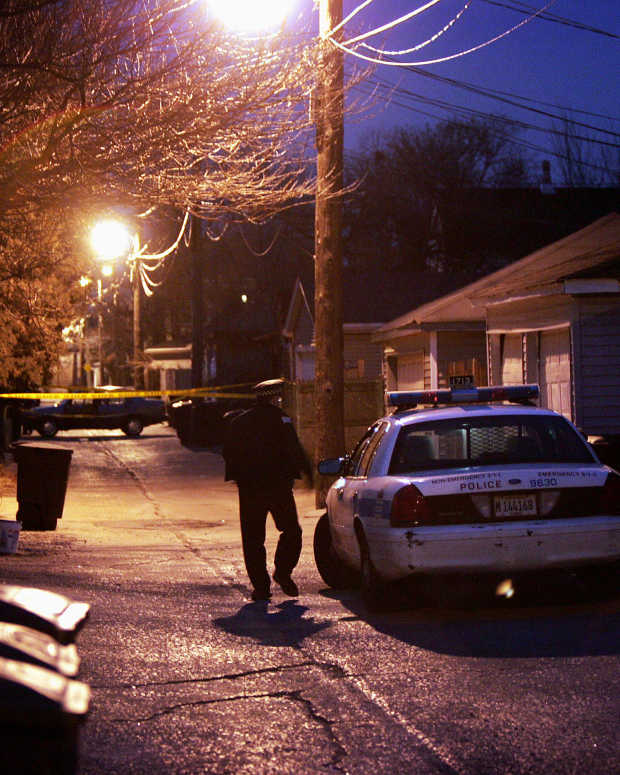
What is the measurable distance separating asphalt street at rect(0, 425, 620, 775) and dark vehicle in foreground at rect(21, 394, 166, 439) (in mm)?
31751

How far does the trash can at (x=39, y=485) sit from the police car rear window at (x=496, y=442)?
7.54m

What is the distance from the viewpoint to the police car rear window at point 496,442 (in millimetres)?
9703

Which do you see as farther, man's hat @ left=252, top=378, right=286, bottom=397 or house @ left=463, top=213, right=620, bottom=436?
house @ left=463, top=213, right=620, bottom=436

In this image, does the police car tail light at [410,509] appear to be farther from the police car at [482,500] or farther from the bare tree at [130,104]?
the bare tree at [130,104]

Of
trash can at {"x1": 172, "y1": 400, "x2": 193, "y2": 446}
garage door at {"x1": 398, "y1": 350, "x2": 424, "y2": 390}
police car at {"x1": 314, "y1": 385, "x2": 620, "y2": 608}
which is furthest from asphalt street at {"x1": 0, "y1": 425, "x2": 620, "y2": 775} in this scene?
trash can at {"x1": 172, "y1": 400, "x2": 193, "y2": 446}

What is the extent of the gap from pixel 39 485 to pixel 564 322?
28.5 ft

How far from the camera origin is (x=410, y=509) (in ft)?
29.8

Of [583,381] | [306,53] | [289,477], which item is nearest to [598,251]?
[583,381]

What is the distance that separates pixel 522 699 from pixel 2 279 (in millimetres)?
15209

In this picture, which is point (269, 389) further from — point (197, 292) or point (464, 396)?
point (197, 292)

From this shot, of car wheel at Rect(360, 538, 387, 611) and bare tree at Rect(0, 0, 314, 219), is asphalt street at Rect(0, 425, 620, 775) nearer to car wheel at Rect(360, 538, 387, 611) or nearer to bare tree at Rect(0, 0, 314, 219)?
car wheel at Rect(360, 538, 387, 611)

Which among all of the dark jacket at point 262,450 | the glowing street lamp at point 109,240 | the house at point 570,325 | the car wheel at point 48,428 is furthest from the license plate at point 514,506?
the car wheel at point 48,428

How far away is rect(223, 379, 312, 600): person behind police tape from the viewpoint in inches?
413

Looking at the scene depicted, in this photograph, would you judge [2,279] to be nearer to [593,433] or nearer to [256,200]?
[256,200]
